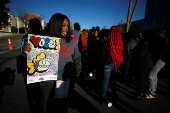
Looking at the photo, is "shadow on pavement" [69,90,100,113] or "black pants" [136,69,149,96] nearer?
"shadow on pavement" [69,90,100,113]

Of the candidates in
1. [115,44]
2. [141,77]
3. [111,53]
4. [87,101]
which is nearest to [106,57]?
[111,53]

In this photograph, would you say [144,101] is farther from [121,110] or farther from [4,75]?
[4,75]

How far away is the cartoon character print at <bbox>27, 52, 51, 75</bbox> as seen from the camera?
129cm

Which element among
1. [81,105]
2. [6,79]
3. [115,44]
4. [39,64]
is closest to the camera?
[39,64]

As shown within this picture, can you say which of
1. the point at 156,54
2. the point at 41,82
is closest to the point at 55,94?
the point at 41,82

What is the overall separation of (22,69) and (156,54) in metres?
4.84

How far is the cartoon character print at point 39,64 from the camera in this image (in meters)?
1.29

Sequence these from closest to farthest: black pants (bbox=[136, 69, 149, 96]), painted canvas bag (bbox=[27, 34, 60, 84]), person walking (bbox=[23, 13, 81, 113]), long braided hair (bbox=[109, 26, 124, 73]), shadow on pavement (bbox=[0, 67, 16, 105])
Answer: painted canvas bag (bbox=[27, 34, 60, 84]), person walking (bbox=[23, 13, 81, 113]), long braided hair (bbox=[109, 26, 124, 73]), black pants (bbox=[136, 69, 149, 96]), shadow on pavement (bbox=[0, 67, 16, 105])

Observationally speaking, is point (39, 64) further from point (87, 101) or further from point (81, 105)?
point (87, 101)

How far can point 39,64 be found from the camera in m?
1.34

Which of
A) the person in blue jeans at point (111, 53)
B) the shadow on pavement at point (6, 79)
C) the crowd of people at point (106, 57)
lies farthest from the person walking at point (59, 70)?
the shadow on pavement at point (6, 79)

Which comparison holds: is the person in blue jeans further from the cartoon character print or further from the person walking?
the cartoon character print

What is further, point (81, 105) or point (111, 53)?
point (81, 105)

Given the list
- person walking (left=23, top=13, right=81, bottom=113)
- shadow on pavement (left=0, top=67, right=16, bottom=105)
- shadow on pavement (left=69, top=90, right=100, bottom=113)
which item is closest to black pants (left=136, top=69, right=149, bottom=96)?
shadow on pavement (left=69, top=90, right=100, bottom=113)
